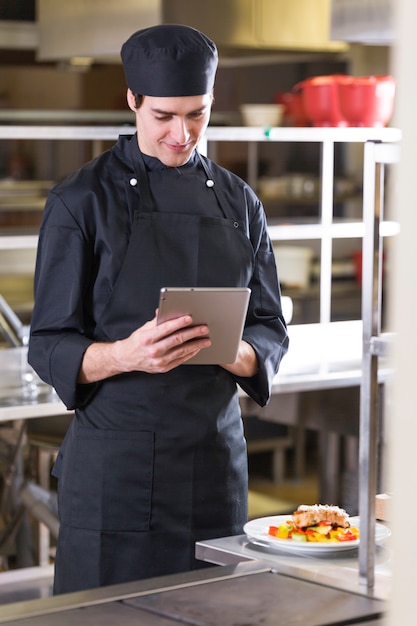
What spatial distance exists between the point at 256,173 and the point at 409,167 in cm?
717

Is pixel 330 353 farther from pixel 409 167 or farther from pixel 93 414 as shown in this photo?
pixel 409 167

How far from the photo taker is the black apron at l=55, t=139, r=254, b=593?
1882mm

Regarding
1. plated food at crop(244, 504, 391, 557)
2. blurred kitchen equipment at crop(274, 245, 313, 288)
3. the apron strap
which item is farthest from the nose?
blurred kitchen equipment at crop(274, 245, 313, 288)

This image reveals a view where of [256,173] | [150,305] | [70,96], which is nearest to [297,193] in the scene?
[256,173]

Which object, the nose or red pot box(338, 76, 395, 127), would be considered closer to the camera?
the nose

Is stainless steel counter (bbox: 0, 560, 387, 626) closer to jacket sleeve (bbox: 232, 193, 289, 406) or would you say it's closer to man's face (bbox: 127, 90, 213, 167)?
jacket sleeve (bbox: 232, 193, 289, 406)

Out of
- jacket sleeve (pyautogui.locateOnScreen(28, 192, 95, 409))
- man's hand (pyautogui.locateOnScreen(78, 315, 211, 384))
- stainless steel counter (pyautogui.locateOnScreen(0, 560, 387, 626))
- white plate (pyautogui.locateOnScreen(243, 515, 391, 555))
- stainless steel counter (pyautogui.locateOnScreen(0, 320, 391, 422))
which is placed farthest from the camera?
stainless steel counter (pyautogui.locateOnScreen(0, 320, 391, 422))

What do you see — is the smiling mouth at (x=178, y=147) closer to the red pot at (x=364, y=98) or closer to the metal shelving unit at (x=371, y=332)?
the metal shelving unit at (x=371, y=332)

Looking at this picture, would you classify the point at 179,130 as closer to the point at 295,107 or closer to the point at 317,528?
the point at 317,528

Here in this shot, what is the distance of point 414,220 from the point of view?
538 mm

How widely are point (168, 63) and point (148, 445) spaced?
633 mm

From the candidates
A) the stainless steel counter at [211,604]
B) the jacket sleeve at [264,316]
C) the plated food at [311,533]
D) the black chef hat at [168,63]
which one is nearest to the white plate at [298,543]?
the plated food at [311,533]

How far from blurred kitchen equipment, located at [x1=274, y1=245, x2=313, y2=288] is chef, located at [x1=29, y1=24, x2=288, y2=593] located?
3943 mm

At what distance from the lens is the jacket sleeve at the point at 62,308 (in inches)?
72.9
